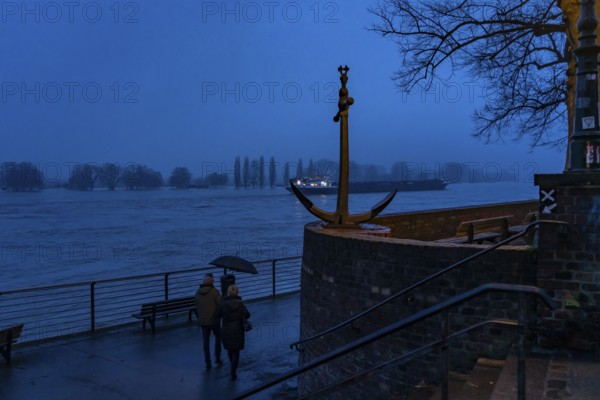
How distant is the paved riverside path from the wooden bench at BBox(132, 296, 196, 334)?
10.7 inches

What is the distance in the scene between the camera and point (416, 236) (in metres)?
12.6

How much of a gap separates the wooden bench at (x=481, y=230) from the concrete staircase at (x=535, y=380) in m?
5.27

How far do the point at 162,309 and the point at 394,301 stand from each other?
6581 millimetres

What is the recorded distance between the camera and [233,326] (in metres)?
8.00

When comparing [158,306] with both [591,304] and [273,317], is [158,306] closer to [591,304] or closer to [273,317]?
[273,317]

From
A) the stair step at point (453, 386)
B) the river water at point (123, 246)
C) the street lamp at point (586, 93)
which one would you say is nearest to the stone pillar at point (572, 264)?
the street lamp at point (586, 93)

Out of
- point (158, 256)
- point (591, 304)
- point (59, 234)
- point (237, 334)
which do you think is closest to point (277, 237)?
point (158, 256)

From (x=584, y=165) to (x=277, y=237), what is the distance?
164ft

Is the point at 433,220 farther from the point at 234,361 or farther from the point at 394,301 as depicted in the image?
the point at 394,301

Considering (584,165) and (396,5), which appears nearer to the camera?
(584,165)

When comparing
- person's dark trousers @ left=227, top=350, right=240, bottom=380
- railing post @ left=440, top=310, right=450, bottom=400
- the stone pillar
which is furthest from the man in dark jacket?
railing post @ left=440, top=310, right=450, bottom=400

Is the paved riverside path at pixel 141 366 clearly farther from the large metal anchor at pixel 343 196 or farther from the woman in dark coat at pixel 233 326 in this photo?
the large metal anchor at pixel 343 196

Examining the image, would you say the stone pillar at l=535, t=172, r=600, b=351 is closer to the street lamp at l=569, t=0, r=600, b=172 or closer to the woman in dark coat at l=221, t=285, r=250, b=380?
the street lamp at l=569, t=0, r=600, b=172

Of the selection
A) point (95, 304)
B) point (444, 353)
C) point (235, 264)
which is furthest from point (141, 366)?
point (95, 304)
